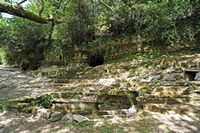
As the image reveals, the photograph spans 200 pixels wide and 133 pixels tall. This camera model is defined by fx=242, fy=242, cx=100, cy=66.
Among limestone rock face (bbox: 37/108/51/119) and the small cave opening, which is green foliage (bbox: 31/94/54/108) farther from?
the small cave opening

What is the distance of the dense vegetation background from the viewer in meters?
9.62

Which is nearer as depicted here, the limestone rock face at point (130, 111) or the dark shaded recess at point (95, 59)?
the limestone rock face at point (130, 111)

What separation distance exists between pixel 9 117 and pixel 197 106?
4121mm

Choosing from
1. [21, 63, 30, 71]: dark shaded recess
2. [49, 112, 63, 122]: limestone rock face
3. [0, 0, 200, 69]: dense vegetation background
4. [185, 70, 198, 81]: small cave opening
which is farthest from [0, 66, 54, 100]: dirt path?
[21, 63, 30, 71]: dark shaded recess

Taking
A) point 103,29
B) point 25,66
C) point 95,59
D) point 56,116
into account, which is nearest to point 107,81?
point 56,116

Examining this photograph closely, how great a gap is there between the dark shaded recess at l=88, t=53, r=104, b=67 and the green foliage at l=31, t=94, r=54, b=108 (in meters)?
5.84

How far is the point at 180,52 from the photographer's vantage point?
8930 mm

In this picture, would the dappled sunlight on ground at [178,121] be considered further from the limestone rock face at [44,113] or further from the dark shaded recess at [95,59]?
the dark shaded recess at [95,59]

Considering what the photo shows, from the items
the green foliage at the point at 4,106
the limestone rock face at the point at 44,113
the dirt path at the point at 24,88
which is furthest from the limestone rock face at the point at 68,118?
the dirt path at the point at 24,88

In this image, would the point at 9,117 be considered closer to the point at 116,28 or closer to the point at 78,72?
the point at 78,72

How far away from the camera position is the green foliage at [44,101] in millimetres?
6052

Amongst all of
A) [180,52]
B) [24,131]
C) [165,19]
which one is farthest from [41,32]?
[24,131]

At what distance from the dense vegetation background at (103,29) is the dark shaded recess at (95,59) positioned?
38cm

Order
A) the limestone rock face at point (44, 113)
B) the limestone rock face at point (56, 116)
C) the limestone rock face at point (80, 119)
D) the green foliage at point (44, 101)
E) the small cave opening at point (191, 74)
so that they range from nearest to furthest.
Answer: the limestone rock face at point (80, 119)
the limestone rock face at point (56, 116)
the limestone rock face at point (44, 113)
the green foliage at point (44, 101)
the small cave opening at point (191, 74)
